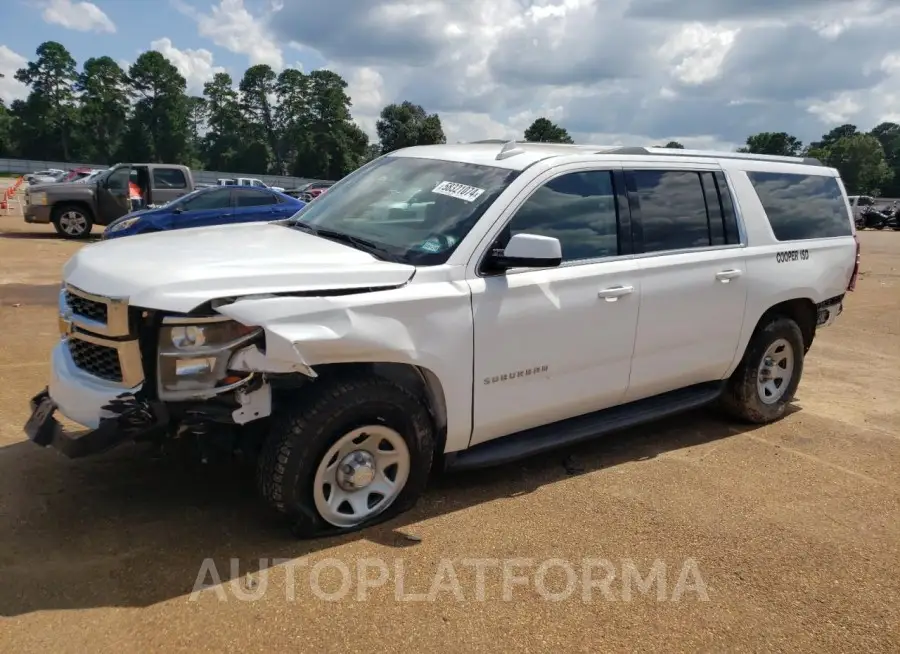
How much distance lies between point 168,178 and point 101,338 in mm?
15492

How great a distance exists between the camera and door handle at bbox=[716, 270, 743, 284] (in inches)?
186

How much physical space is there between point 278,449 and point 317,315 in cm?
63

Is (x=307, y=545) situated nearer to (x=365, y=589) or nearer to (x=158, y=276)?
(x=365, y=589)

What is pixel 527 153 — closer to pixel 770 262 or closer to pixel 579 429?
pixel 579 429

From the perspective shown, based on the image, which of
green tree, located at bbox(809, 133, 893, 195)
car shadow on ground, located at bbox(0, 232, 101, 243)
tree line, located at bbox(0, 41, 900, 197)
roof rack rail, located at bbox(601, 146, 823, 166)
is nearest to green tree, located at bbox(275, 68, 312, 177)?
tree line, located at bbox(0, 41, 900, 197)

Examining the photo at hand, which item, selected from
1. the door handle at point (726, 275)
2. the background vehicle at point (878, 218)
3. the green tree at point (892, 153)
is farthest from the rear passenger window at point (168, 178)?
the green tree at point (892, 153)

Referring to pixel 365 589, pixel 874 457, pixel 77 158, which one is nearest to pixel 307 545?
pixel 365 589

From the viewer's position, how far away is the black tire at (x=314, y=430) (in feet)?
10.6

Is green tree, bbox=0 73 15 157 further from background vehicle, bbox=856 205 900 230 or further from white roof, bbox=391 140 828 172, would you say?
white roof, bbox=391 140 828 172

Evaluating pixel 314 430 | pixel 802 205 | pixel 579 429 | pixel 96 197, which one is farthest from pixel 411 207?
pixel 96 197

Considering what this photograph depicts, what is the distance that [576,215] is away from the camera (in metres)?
4.11

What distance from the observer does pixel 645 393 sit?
15.2 feet

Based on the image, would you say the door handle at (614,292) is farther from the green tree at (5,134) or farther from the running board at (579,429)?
the green tree at (5,134)

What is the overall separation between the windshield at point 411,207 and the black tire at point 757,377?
8.15ft
